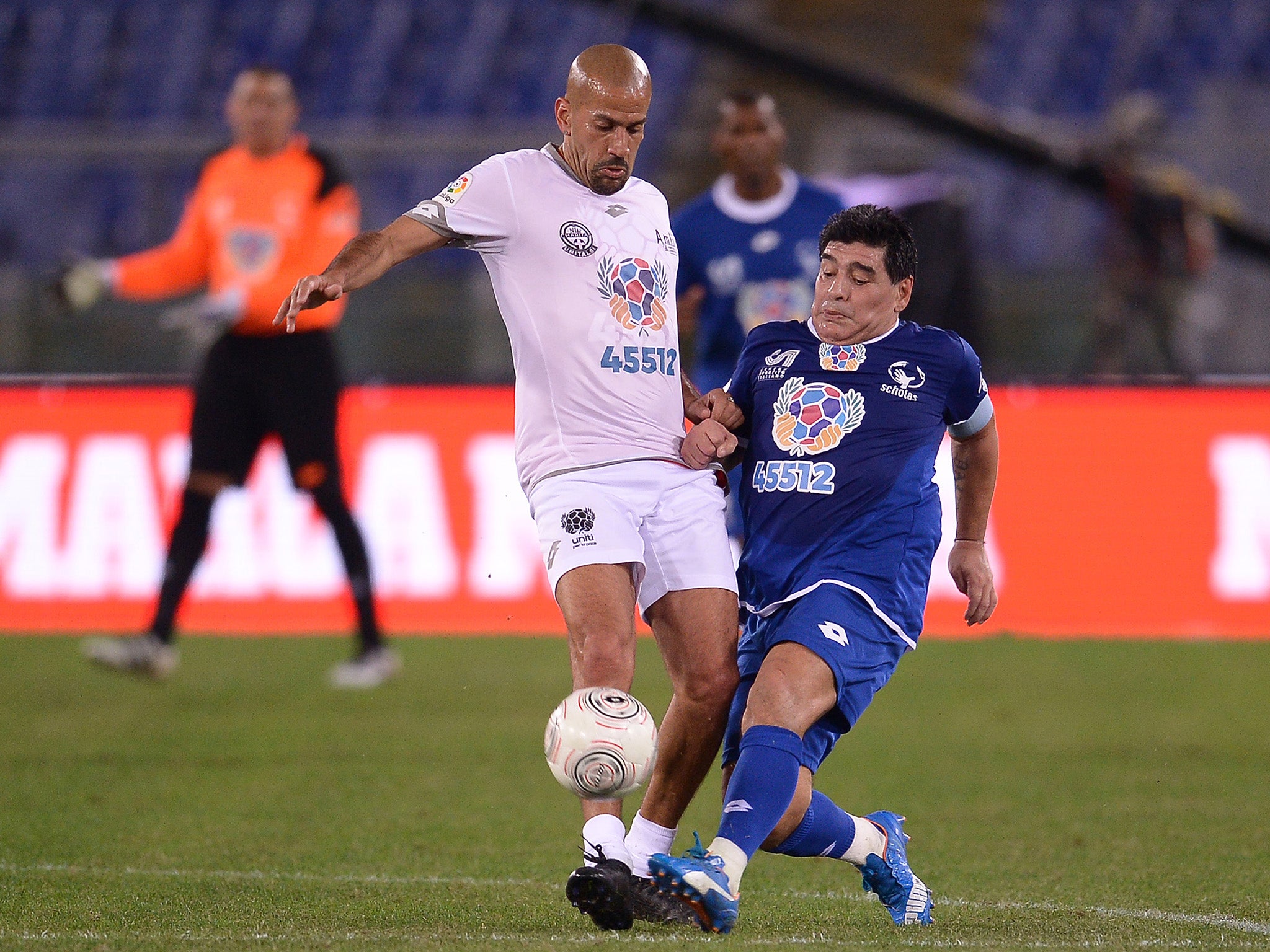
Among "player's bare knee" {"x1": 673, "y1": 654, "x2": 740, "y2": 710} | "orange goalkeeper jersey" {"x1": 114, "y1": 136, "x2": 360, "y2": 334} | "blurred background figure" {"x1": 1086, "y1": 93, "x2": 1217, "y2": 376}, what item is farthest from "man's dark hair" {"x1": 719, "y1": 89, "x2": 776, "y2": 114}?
"blurred background figure" {"x1": 1086, "y1": 93, "x2": 1217, "y2": 376}

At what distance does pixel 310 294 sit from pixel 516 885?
1.73 m

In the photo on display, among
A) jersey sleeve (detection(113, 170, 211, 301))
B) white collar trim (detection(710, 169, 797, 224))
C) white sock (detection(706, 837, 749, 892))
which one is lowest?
white sock (detection(706, 837, 749, 892))

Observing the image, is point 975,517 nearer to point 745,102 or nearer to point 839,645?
point 839,645

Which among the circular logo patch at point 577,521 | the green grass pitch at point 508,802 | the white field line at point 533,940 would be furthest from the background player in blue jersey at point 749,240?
the white field line at point 533,940

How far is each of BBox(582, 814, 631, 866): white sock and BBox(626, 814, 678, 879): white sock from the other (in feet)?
0.59

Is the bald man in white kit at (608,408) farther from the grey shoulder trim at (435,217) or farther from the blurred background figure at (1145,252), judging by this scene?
the blurred background figure at (1145,252)

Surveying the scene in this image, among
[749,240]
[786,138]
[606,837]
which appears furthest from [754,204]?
[786,138]

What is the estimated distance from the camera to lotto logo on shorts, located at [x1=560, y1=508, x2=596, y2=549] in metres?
4.38

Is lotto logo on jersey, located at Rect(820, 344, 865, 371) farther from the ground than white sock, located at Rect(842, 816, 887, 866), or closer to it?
farther from the ground

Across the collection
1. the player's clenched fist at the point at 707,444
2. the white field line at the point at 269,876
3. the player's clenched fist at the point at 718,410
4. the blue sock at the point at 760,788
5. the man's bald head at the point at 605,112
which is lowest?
the white field line at the point at 269,876

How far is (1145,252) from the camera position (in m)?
12.9

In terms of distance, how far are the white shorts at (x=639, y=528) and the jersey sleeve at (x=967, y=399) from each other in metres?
0.66

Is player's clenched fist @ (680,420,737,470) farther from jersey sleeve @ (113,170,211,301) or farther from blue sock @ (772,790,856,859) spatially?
jersey sleeve @ (113,170,211,301)

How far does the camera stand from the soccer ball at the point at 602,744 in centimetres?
402
